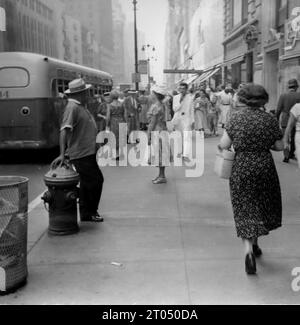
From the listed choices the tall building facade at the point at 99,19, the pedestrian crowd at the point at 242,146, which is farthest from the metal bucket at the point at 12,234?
the tall building facade at the point at 99,19

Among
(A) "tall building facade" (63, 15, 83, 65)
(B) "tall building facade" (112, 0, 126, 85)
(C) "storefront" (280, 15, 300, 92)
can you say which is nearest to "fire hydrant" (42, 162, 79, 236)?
(C) "storefront" (280, 15, 300, 92)

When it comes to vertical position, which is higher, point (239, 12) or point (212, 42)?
point (212, 42)

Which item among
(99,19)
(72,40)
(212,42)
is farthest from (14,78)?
(99,19)

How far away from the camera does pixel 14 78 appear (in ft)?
40.5

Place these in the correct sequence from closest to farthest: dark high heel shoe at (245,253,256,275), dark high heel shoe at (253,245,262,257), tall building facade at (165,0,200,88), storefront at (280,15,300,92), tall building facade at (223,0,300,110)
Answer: dark high heel shoe at (245,253,256,275)
dark high heel shoe at (253,245,262,257)
storefront at (280,15,300,92)
tall building facade at (223,0,300,110)
tall building facade at (165,0,200,88)

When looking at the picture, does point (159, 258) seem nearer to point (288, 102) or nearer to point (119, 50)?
point (288, 102)

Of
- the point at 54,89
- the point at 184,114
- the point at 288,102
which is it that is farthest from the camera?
the point at 54,89

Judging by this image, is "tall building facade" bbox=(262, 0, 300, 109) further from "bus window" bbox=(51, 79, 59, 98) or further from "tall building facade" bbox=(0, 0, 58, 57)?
"tall building facade" bbox=(0, 0, 58, 57)

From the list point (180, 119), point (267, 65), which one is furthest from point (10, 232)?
point (267, 65)

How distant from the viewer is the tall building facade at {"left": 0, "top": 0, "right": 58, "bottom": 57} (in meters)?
48.9

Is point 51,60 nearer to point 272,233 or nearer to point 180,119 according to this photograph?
point 180,119

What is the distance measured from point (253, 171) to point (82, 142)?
97.2 inches

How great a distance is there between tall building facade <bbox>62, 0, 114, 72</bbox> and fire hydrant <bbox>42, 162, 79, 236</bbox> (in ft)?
332
